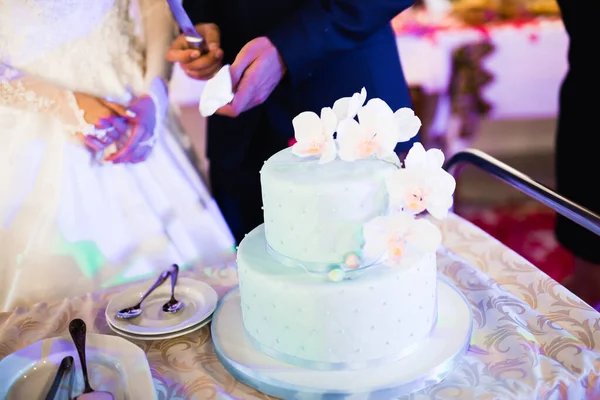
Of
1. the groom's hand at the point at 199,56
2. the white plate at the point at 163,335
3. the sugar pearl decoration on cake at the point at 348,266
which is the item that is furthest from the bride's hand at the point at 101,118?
the sugar pearl decoration on cake at the point at 348,266

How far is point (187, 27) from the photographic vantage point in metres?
1.18

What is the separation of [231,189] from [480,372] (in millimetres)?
860

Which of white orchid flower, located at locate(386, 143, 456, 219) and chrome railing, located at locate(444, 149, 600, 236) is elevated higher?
white orchid flower, located at locate(386, 143, 456, 219)

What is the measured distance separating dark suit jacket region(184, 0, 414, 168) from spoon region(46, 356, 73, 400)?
0.68m

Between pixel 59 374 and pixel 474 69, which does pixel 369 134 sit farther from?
pixel 474 69

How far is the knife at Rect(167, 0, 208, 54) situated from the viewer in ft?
3.70

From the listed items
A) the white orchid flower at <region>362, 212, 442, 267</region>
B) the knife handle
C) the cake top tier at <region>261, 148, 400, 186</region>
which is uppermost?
the knife handle

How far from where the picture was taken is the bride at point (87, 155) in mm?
1151

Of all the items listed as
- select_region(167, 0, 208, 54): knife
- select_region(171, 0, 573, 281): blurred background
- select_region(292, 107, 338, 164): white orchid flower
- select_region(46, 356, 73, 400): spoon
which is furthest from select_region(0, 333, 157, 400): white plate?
select_region(171, 0, 573, 281): blurred background

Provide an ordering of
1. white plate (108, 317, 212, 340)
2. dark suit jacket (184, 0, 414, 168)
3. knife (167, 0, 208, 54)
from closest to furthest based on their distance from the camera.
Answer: white plate (108, 317, 212, 340)
knife (167, 0, 208, 54)
dark suit jacket (184, 0, 414, 168)

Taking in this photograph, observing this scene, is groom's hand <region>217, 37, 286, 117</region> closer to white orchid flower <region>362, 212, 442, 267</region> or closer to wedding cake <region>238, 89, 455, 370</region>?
wedding cake <region>238, 89, 455, 370</region>

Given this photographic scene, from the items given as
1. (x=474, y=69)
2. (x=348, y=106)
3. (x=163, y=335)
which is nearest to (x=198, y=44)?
(x=348, y=106)

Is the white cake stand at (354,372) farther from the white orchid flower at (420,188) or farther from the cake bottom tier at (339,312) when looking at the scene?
the white orchid flower at (420,188)

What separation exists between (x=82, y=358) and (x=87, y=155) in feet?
1.70
